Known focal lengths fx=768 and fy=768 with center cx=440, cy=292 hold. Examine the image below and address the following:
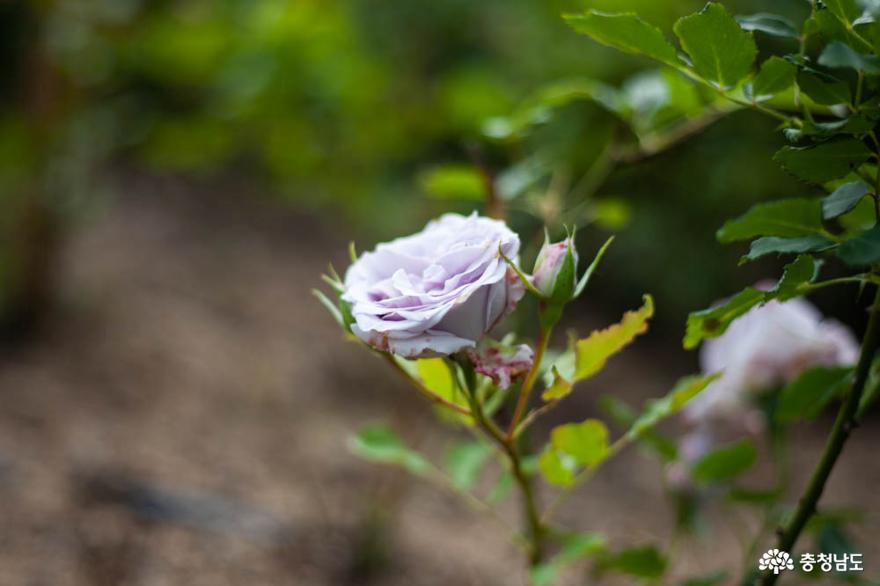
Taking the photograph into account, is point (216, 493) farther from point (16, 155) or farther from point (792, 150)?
point (792, 150)

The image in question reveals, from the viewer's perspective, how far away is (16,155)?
1725mm

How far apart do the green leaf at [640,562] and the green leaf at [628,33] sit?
39 centimetres

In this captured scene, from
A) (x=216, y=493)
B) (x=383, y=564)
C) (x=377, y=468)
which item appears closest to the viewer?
(x=383, y=564)

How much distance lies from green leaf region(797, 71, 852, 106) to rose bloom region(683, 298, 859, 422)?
25 cm

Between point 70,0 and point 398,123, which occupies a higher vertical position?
point 70,0

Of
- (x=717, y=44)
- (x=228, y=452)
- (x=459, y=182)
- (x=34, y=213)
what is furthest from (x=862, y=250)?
(x=34, y=213)

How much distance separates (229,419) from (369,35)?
128 cm

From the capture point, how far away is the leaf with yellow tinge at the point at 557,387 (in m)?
0.50

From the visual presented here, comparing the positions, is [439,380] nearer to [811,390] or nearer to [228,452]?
[811,390]

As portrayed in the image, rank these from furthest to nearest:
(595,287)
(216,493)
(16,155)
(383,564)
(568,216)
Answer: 1. (595,287)
2. (16,155)
3. (216,493)
4. (383,564)
5. (568,216)

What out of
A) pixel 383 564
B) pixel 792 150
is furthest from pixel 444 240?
pixel 383 564

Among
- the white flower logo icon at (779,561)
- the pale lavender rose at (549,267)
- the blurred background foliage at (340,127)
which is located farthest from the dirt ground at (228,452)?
the pale lavender rose at (549,267)

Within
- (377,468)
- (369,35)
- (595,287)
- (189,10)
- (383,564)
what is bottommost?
(595,287)
